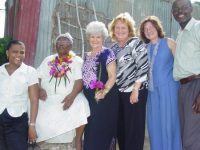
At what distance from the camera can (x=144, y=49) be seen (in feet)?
16.8

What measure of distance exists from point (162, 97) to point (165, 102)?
0.23 feet

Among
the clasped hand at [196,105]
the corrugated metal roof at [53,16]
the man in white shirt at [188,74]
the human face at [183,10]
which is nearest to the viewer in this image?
the clasped hand at [196,105]

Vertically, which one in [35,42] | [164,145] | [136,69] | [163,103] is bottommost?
[164,145]

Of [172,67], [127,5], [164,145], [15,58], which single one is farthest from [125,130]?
[127,5]

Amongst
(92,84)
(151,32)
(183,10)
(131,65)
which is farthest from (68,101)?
(183,10)

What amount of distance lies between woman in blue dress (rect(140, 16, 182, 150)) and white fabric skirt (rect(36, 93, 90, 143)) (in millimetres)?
855

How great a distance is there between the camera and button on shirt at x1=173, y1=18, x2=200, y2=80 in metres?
4.76

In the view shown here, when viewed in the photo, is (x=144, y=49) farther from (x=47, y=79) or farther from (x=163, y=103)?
(x=47, y=79)

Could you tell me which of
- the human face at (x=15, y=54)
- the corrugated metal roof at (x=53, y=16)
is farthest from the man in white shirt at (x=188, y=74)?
the corrugated metal roof at (x=53, y=16)

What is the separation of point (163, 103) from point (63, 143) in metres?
1.31

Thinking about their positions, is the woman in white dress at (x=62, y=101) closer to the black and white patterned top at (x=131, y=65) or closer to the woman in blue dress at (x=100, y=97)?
the woman in blue dress at (x=100, y=97)

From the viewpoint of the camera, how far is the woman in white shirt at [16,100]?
493 cm

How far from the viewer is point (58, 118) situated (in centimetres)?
501

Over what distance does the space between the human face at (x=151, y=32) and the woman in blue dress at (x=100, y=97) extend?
0.59 metres
